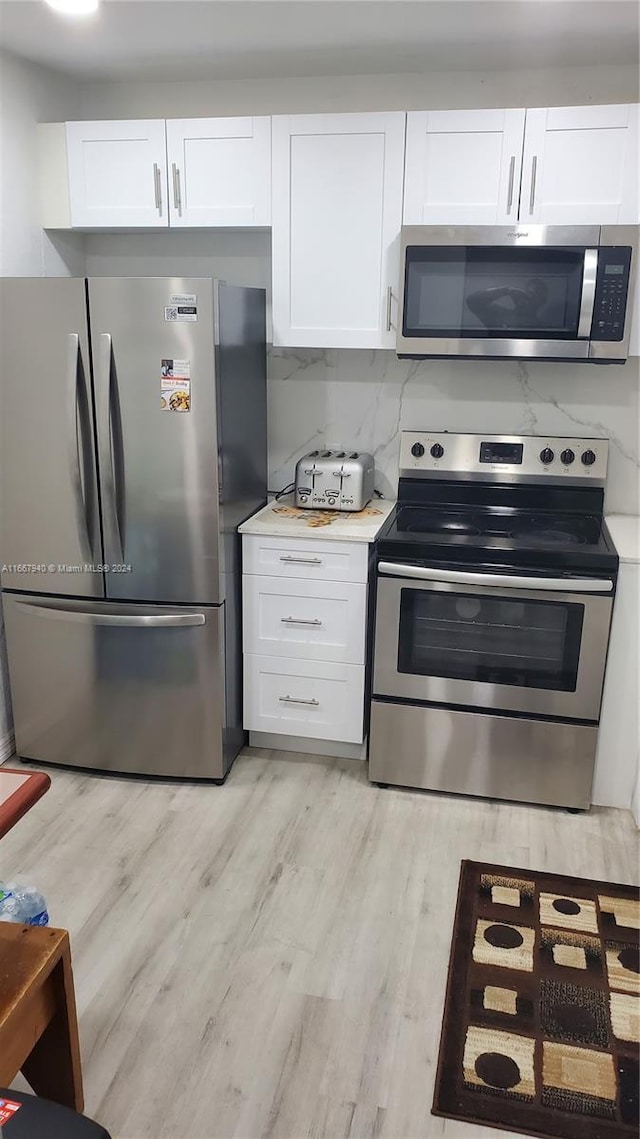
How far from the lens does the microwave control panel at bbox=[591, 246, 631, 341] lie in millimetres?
2578

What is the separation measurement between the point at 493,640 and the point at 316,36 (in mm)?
1960

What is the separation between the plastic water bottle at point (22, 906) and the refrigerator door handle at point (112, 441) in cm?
114

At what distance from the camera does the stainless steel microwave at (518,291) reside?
2596 mm

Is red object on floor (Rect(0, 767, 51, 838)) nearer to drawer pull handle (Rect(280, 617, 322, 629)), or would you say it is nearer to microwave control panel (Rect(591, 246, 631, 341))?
drawer pull handle (Rect(280, 617, 322, 629))

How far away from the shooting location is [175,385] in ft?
8.57

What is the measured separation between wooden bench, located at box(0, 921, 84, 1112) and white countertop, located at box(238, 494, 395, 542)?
1.52m

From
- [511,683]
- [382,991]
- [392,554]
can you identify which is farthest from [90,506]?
[382,991]

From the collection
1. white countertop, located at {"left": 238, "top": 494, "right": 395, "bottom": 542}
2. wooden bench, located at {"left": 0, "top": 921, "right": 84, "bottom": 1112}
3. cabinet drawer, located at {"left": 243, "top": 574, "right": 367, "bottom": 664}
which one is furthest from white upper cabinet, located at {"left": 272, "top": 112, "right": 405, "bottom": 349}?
wooden bench, located at {"left": 0, "top": 921, "right": 84, "bottom": 1112}

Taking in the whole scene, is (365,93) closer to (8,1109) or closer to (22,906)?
(22,906)

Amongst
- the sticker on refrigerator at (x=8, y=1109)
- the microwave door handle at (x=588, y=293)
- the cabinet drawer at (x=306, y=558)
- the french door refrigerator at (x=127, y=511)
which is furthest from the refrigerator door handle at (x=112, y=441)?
the sticker on refrigerator at (x=8, y=1109)

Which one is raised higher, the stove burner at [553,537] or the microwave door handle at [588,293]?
the microwave door handle at [588,293]

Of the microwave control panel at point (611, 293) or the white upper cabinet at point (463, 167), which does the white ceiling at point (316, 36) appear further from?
the microwave control panel at point (611, 293)

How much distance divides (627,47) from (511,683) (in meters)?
2.04

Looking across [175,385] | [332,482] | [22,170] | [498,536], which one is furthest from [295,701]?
[22,170]
